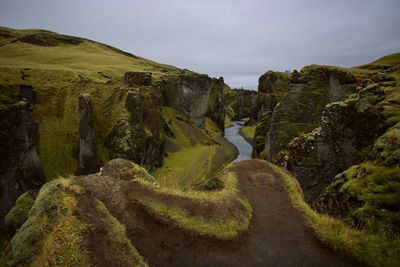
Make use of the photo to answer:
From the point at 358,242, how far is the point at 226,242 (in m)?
5.76

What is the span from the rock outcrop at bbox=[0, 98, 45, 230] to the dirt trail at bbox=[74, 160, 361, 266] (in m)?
32.6

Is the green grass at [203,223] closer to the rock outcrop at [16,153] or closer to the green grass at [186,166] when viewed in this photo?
the rock outcrop at [16,153]

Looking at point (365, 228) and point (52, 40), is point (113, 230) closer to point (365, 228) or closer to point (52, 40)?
point (365, 228)

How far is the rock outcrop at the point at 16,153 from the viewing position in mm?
40594

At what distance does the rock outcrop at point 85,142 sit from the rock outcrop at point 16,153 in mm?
10027

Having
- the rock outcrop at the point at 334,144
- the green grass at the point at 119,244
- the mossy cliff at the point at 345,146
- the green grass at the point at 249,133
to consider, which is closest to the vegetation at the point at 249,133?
the green grass at the point at 249,133

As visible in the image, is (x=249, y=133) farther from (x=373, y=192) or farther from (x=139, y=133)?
(x=373, y=192)

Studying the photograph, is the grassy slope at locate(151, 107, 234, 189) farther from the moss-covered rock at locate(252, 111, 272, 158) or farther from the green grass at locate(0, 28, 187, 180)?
the green grass at locate(0, 28, 187, 180)

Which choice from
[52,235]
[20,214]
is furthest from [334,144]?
[20,214]

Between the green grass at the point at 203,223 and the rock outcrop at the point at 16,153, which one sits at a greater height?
the green grass at the point at 203,223

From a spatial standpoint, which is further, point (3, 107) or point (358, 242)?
point (3, 107)

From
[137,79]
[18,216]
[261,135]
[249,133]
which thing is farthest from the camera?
[249,133]

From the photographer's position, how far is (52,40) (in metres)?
175

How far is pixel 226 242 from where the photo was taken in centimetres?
1330
